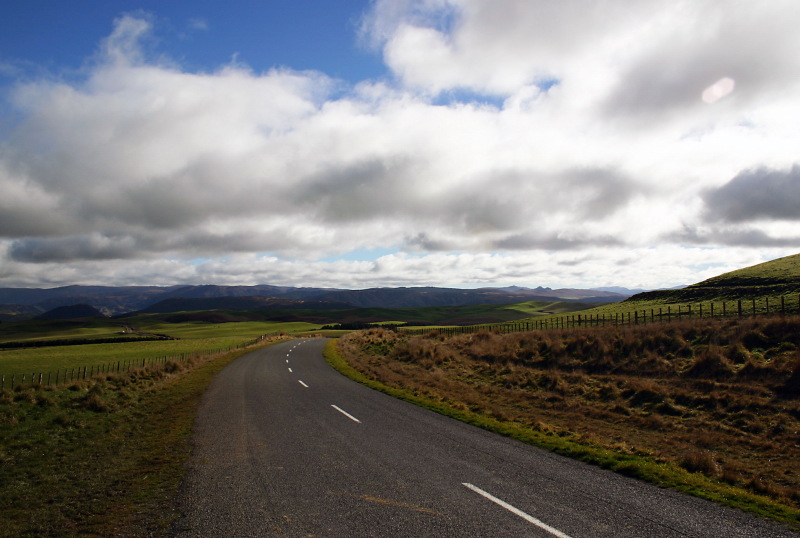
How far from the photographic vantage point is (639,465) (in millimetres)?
9602

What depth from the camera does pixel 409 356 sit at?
37688mm

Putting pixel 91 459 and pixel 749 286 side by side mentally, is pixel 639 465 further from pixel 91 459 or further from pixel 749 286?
pixel 749 286

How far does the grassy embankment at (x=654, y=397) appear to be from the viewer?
33.1 feet

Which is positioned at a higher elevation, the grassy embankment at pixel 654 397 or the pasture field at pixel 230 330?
the grassy embankment at pixel 654 397

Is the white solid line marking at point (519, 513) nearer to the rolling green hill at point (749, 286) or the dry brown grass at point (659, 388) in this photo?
the dry brown grass at point (659, 388)

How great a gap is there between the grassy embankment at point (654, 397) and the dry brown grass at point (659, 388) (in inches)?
2.3

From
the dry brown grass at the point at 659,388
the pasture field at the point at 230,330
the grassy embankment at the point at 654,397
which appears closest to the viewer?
the grassy embankment at the point at 654,397

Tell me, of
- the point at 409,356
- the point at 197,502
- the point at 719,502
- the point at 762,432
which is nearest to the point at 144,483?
the point at 197,502

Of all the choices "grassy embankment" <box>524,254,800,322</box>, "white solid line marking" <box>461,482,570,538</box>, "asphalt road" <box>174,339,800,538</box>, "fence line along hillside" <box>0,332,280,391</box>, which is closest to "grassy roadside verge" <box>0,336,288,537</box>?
"asphalt road" <box>174,339,800,538</box>

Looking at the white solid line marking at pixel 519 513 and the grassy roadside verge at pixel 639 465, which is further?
the grassy roadside verge at pixel 639 465

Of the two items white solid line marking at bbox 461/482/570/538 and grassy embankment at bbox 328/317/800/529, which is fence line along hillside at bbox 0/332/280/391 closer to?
grassy embankment at bbox 328/317/800/529

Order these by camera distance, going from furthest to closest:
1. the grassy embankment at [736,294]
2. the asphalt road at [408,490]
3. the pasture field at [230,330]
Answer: the pasture field at [230,330], the grassy embankment at [736,294], the asphalt road at [408,490]

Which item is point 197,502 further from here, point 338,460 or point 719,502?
point 719,502

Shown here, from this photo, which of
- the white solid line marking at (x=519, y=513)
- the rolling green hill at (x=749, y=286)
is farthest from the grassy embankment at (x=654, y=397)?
the rolling green hill at (x=749, y=286)
